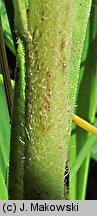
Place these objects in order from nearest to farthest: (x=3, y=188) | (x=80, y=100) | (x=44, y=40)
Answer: (x=44, y=40) → (x=3, y=188) → (x=80, y=100)

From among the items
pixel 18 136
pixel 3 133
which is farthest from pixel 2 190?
pixel 18 136

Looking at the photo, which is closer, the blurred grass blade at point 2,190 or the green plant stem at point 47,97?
the green plant stem at point 47,97

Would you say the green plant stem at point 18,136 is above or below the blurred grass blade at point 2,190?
above

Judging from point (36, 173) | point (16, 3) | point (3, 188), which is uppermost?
point (16, 3)

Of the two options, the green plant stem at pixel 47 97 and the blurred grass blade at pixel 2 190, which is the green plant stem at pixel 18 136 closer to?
the green plant stem at pixel 47 97

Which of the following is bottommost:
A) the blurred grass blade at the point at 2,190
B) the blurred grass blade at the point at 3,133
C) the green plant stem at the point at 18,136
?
the blurred grass blade at the point at 2,190

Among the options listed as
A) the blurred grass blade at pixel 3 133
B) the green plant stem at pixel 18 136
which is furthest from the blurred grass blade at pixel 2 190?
the green plant stem at pixel 18 136

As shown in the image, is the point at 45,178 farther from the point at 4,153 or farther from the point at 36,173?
the point at 4,153

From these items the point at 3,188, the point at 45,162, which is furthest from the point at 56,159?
the point at 3,188

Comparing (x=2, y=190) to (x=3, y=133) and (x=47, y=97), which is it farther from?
(x=47, y=97)

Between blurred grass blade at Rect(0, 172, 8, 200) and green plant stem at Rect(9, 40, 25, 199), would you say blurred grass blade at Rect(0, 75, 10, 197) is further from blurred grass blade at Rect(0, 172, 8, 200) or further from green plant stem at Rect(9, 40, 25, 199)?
green plant stem at Rect(9, 40, 25, 199)

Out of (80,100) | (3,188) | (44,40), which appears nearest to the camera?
(44,40)
